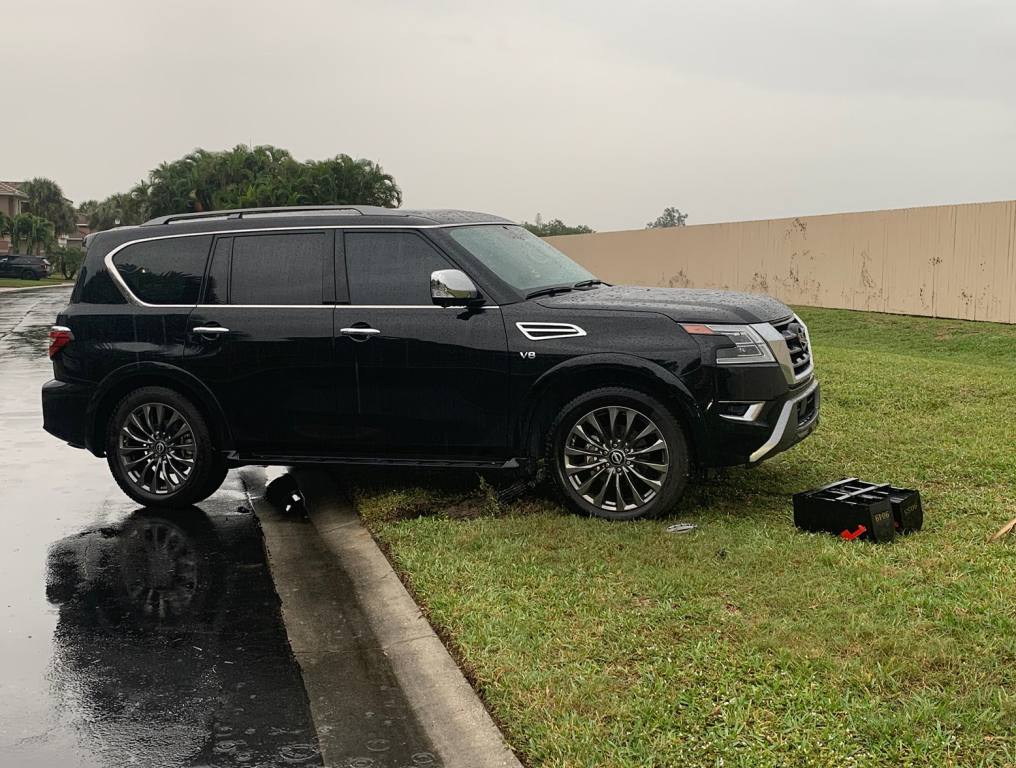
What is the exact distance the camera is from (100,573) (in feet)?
23.1

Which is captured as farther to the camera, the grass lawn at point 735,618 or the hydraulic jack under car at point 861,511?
the hydraulic jack under car at point 861,511

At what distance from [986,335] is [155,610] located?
21.6 meters

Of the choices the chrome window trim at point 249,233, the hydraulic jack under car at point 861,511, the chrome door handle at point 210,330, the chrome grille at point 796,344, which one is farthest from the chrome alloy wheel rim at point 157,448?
the hydraulic jack under car at point 861,511

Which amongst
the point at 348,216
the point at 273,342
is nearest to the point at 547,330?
the point at 348,216

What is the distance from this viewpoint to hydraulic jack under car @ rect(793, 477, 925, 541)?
6.68m

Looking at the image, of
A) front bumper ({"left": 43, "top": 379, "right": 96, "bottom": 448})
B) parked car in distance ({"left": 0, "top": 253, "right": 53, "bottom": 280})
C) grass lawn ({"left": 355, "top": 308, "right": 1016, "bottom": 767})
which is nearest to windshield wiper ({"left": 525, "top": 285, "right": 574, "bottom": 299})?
grass lawn ({"left": 355, "top": 308, "right": 1016, "bottom": 767})

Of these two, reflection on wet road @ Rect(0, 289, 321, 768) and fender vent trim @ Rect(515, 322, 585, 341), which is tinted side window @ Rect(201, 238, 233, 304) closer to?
reflection on wet road @ Rect(0, 289, 321, 768)

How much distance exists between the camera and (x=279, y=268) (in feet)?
26.8

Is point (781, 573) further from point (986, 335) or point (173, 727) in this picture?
point (986, 335)

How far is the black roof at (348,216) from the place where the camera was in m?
8.02

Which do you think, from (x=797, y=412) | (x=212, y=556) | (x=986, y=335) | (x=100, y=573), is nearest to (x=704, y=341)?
(x=797, y=412)

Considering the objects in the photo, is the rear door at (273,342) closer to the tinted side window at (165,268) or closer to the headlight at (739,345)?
the tinted side window at (165,268)

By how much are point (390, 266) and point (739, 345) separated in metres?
2.33

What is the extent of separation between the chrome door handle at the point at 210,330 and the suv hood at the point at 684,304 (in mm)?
2167
